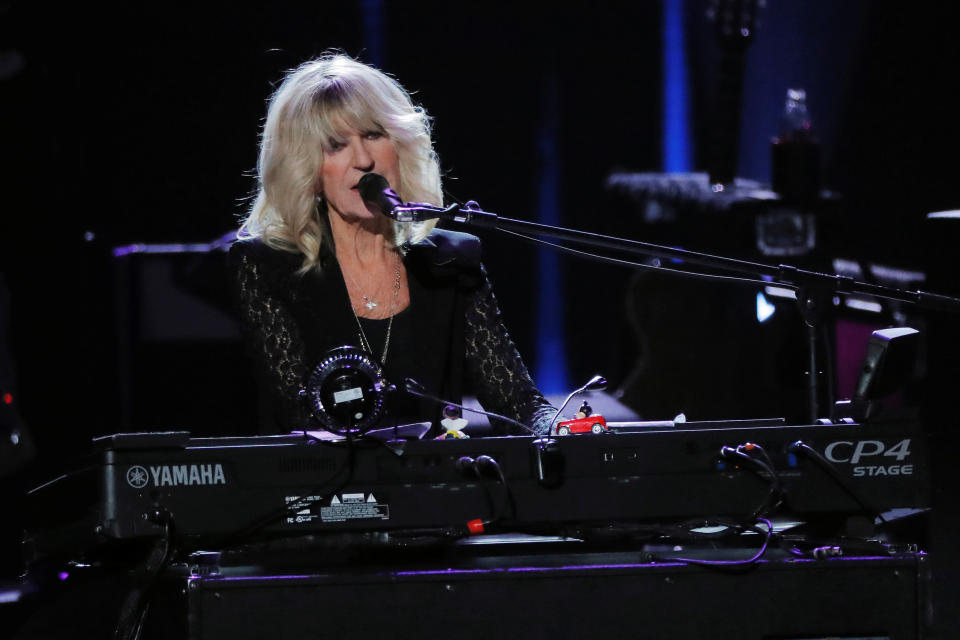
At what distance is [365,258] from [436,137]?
3043mm

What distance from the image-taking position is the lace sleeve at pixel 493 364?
261 centimetres

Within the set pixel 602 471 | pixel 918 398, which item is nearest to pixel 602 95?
pixel 918 398

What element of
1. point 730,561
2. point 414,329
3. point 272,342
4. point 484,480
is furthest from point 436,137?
point 730,561

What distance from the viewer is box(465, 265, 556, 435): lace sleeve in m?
2.61

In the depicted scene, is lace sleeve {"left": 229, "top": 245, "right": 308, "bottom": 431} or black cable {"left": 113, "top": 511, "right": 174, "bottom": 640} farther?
lace sleeve {"left": 229, "top": 245, "right": 308, "bottom": 431}

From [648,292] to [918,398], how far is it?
4.52 feet

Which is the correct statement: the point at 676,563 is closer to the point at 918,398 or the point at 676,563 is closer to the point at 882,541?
the point at 882,541

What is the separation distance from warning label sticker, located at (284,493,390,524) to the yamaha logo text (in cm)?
11

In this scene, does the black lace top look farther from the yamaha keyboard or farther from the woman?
the yamaha keyboard

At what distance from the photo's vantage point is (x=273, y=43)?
5.46m

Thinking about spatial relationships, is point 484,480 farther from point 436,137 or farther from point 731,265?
point 436,137

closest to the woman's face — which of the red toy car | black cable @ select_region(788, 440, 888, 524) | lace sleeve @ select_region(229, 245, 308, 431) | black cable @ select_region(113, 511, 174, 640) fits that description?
A: lace sleeve @ select_region(229, 245, 308, 431)

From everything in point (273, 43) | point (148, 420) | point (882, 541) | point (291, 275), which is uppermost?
point (273, 43)

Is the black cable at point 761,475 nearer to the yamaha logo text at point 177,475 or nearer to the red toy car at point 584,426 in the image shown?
the red toy car at point 584,426
